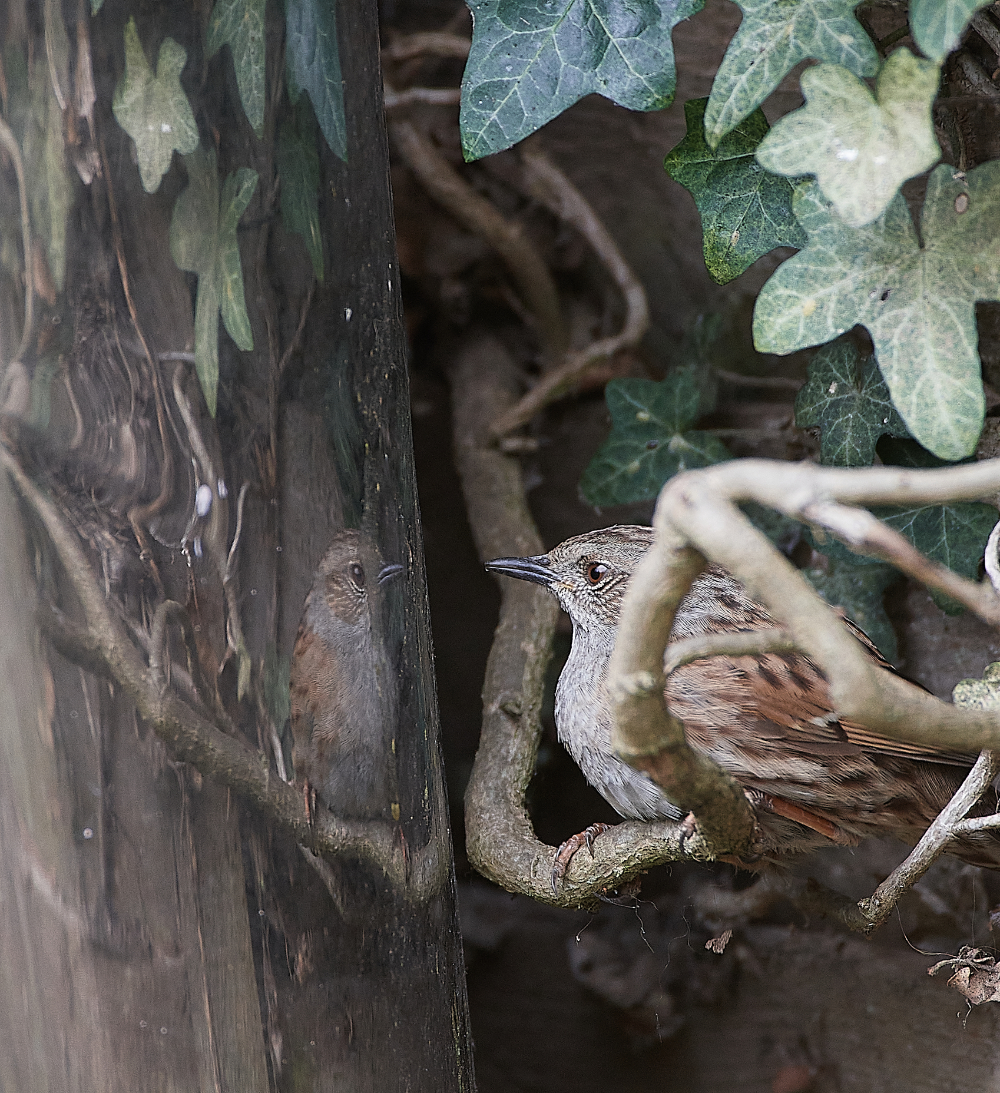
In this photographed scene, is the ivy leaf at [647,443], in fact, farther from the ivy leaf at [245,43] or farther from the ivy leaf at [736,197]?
the ivy leaf at [245,43]

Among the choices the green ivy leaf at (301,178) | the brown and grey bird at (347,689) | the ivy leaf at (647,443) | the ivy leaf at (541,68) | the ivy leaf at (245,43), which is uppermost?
the ivy leaf at (541,68)

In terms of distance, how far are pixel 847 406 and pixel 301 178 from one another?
4.13 feet

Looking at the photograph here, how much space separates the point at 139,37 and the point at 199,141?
120 mm

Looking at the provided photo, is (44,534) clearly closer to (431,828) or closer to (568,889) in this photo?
(431,828)

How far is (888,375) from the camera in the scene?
5.19 feet

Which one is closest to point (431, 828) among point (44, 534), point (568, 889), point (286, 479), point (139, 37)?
point (568, 889)

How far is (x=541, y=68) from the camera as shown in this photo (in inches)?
69.5

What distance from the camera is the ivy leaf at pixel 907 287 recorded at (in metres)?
1.55

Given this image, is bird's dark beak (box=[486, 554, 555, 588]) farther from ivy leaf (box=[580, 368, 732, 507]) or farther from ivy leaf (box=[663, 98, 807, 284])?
ivy leaf (box=[663, 98, 807, 284])

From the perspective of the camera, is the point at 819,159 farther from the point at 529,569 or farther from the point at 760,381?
the point at 760,381

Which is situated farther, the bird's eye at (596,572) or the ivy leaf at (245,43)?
the bird's eye at (596,572)

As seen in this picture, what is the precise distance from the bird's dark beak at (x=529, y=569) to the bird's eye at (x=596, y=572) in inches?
3.6

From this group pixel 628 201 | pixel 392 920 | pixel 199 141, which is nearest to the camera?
pixel 199 141

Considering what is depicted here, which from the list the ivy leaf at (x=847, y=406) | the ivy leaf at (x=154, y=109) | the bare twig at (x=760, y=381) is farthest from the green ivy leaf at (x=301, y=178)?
the bare twig at (x=760, y=381)
